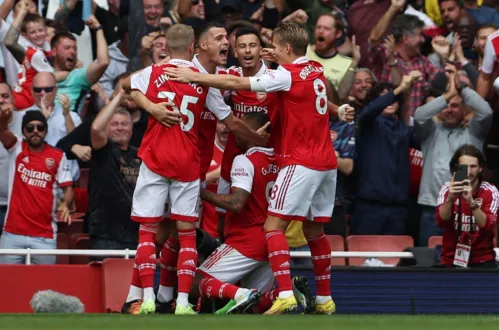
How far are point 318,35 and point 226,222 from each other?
16.0ft

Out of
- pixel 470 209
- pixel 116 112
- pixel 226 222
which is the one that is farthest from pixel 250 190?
pixel 116 112

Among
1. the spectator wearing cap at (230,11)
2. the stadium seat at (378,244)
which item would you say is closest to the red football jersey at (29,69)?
the spectator wearing cap at (230,11)

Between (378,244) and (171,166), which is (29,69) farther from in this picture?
(171,166)

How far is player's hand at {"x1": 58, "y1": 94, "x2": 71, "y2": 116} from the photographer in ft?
51.4

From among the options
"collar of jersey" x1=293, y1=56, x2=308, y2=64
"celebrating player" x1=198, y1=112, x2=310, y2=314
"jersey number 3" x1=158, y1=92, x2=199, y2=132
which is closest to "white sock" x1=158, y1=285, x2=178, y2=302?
"celebrating player" x1=198, y1=112, x2=310, y2=314

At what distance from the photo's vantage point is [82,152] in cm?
1477

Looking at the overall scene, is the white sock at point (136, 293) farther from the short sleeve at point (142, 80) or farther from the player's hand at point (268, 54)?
the player's hand at point (268, 54)

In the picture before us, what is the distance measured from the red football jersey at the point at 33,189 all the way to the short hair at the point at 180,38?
3.62 m

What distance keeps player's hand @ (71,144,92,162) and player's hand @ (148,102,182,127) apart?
3649 millimetres

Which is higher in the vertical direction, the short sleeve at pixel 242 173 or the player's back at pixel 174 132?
the player's back at pixel 174 132

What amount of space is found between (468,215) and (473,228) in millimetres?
129

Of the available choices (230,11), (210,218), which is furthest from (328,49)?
(210,218)

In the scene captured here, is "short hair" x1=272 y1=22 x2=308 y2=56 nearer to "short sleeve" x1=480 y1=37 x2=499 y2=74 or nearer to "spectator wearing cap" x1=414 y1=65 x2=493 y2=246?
"spectator wearing cap" x1=414 y1=65 x2=493 y2=246

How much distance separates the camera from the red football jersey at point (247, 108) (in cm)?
1204
